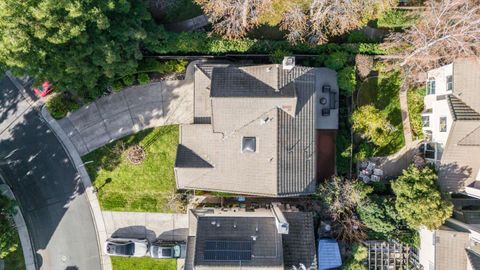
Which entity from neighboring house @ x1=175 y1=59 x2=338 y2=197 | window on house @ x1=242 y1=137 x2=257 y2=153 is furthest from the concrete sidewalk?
window on house @ x1=242 y1=137 x2=257 y2=153

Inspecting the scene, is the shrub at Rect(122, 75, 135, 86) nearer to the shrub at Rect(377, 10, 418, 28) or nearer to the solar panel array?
the solar panel array

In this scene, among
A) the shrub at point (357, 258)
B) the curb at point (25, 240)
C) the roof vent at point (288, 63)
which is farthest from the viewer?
the curb at point (25, 240)

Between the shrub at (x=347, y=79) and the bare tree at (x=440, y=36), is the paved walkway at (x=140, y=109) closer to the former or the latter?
the shrub at (x=347, y=79)

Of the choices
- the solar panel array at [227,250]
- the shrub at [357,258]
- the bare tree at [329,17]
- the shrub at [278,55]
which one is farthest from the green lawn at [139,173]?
the shrub at [357,258]

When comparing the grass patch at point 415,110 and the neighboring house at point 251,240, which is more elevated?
the grass patch at point 415,110

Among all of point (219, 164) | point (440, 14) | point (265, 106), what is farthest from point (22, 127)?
point (440, 14)

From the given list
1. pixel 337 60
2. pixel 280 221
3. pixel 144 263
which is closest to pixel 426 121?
pixel 337 60

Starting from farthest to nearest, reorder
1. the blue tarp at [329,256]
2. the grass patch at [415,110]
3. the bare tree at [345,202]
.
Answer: the grass patch at [415,110] → the blue tarp at [329,256] → the bare tree at [345,202]
